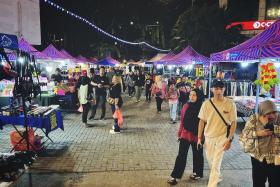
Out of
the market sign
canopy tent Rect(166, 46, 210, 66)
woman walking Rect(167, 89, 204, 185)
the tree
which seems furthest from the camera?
the tree

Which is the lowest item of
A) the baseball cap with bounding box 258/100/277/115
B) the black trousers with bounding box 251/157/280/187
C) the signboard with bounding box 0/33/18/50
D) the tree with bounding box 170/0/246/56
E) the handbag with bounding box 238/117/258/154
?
the black trousers with bounding box 251/157/280/187

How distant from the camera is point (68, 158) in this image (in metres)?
6.91

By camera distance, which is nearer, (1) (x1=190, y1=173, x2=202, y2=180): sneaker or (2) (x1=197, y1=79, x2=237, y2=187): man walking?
(2) (x1=197, y1=79, x2=237, y2=187): man walking


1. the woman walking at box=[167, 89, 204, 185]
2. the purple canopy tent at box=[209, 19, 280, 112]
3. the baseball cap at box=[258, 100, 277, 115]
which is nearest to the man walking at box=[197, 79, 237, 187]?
the woman walking at box=[167, 89, 204, 185]

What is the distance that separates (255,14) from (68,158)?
87.3ft

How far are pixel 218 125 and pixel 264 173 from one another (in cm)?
106

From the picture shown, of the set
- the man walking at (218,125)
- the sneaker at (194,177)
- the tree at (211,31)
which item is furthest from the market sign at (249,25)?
the man walking at (218,125)

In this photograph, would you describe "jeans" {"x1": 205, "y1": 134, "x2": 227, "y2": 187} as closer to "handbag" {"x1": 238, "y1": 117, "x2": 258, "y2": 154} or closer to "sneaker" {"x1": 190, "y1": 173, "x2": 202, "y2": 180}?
"handbag" {"x1": 238, "y1": 117, "x2": 258, "y2": 154}

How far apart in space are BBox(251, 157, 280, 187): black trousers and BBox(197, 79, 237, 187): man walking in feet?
2.37

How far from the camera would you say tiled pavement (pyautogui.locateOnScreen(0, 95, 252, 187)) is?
5.62 meters

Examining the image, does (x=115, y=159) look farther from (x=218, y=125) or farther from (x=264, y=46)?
(x=264, y=46)

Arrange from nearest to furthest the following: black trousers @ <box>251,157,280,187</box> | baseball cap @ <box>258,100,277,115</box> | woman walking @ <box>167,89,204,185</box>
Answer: baseball cap @ <box>258,100,277,115</box>
black trousers @ <box>251,157,280,187</box>
woman walking @ <box>167,89,204,185</box>

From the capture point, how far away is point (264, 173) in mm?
3830

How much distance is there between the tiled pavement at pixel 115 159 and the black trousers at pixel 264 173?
1647mm
